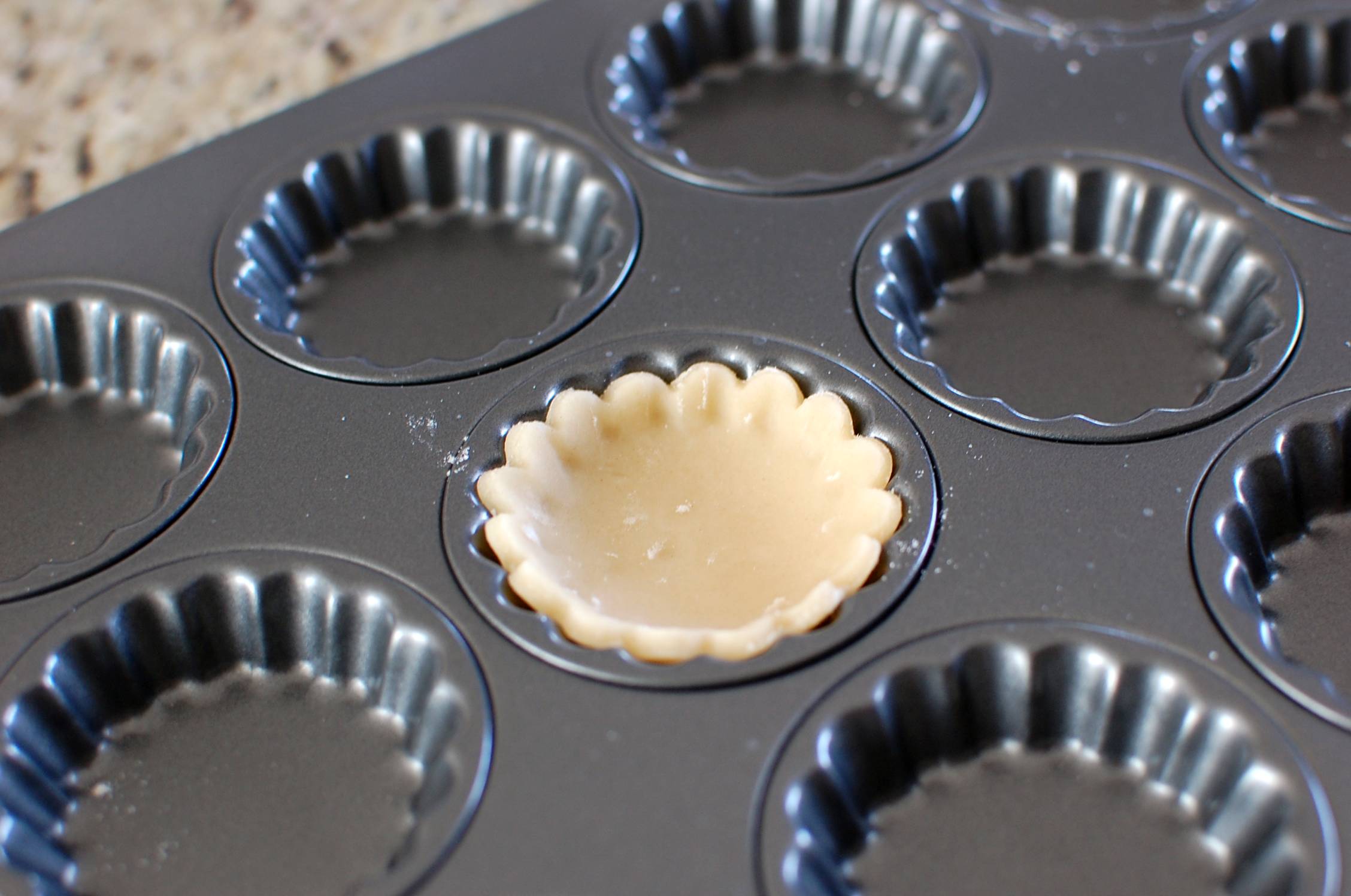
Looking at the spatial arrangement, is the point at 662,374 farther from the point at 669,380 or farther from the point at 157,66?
the point at 157,66

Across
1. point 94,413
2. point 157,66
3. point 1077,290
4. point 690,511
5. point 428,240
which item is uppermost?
point 157,66

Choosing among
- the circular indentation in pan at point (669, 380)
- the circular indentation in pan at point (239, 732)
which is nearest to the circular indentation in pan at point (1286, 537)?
the circular indentation in pan at point (669, 380)

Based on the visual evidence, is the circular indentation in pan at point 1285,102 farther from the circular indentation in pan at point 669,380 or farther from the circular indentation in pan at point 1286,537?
the circular indentation in pan at point 669,380

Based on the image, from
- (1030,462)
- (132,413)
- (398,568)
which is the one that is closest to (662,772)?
(398,568)

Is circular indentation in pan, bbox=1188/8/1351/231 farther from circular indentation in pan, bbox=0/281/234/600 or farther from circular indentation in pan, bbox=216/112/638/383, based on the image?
circular indentation in pan, bbox=0/281/234/600

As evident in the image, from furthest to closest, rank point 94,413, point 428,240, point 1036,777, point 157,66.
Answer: point 157,66 → point 428,240 → point 94,413 → point 1036,777

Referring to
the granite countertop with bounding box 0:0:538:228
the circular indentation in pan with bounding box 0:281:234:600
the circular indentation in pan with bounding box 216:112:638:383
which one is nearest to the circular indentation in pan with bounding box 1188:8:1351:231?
the circular indentation in pan with bounding box 216:112:638:383

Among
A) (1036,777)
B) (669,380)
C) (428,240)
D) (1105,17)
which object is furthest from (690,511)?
(1105,17)

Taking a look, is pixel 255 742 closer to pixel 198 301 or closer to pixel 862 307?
pixel 198 301
